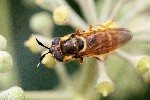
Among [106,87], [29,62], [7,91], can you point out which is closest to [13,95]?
[7,91]

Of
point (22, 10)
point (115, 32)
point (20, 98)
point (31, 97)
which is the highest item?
point (22, 10)

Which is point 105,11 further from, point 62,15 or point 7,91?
point 7,91

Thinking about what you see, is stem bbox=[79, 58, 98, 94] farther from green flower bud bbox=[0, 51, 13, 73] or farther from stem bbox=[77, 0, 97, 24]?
green flower bud bbox=[0, 51, 13, 73]

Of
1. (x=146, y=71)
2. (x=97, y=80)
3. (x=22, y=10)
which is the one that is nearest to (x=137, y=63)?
(x=146, y=71)

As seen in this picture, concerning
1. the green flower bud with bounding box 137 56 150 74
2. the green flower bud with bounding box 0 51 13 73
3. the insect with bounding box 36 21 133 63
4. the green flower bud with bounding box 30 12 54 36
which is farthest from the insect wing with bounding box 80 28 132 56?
the green flower bud with bounding box 0 51 13 73

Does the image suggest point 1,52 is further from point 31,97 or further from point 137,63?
point 137,63

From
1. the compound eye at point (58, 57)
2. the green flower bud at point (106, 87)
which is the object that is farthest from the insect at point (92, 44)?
the green flower bud at point (106, 87)

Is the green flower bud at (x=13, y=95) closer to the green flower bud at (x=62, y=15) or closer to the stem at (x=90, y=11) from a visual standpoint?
the green flower bud at (x=62, y=15)
